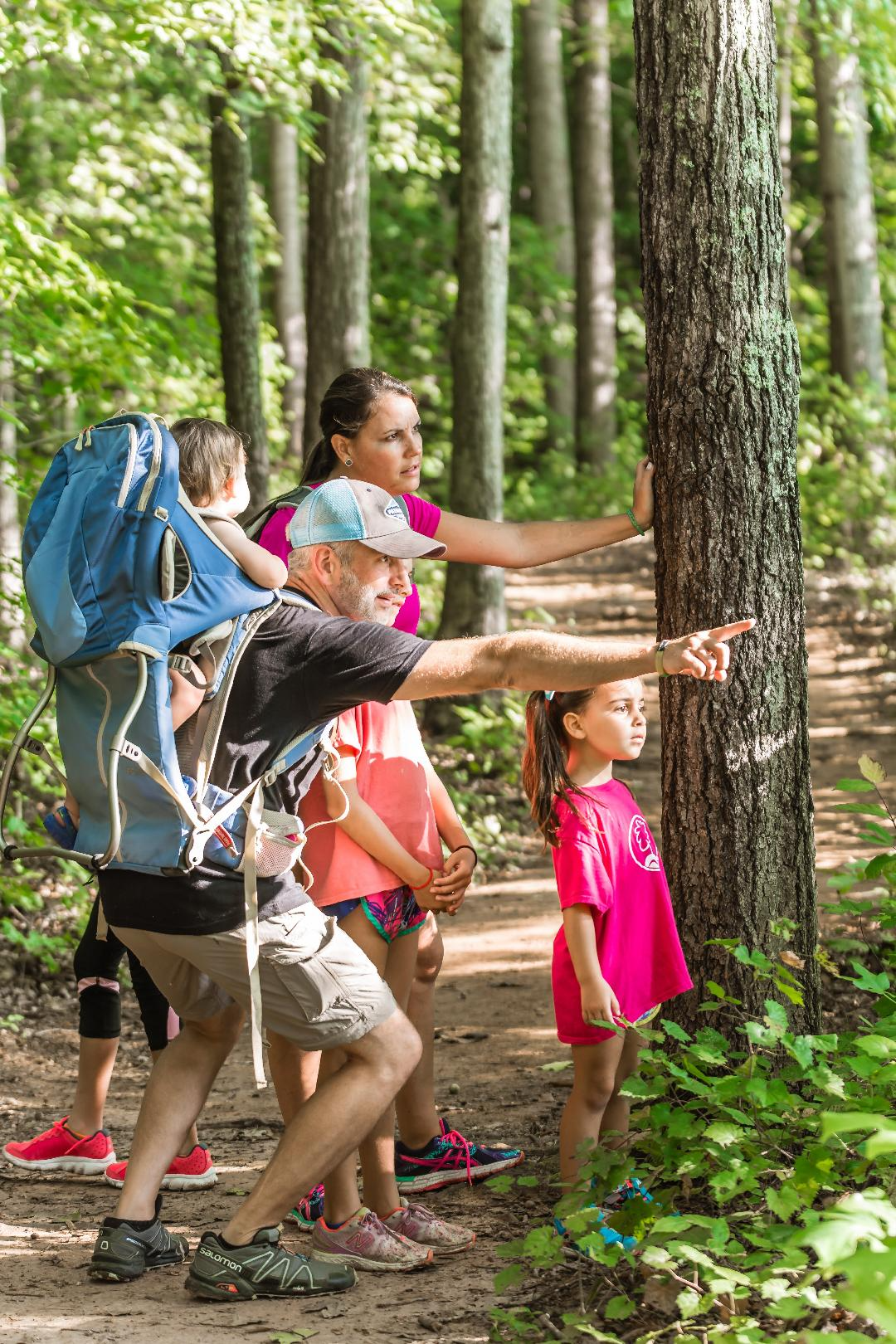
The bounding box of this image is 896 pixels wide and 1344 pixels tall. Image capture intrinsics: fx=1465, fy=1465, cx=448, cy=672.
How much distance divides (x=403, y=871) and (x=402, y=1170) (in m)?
1.20

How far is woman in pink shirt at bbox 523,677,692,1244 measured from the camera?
4.11 m

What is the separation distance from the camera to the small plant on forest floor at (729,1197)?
315cm

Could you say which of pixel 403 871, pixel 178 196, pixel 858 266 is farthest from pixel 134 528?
pixel 178 196

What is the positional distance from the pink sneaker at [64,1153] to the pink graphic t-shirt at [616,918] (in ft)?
6.11

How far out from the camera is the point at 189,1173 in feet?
16.0

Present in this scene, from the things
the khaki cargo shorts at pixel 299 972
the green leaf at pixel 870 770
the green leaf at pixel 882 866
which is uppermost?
the green leaf at pixel 870 770

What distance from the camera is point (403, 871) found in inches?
164

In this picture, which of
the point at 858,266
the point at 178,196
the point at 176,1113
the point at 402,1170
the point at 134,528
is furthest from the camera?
the point at 178,196

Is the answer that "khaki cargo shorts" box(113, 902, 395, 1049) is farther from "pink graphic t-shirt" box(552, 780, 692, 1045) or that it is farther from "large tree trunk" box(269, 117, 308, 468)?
"large tree trunk" box(269, 117, 308, 468)

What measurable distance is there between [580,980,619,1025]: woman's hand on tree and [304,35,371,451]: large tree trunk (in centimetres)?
826

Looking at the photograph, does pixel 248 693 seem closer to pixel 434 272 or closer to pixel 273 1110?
pixel 273 1110

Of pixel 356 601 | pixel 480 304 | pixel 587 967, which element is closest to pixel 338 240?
pixel 480 304

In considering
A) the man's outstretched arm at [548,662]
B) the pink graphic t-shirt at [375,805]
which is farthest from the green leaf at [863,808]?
the pink graphic t-shirt at [375,805]

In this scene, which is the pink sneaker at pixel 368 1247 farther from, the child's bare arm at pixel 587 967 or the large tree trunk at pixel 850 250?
the large tree trunk at pixel 850 250
